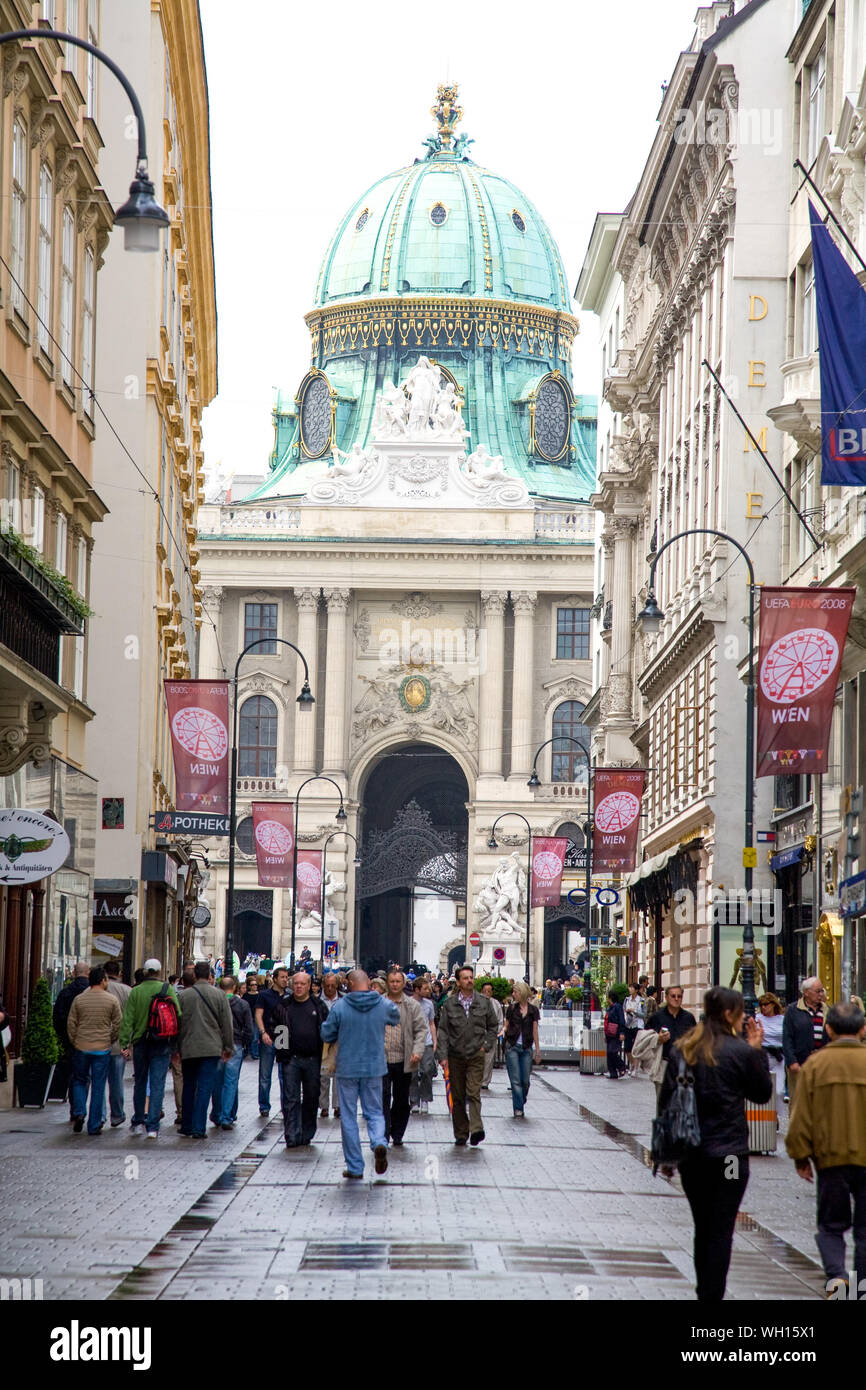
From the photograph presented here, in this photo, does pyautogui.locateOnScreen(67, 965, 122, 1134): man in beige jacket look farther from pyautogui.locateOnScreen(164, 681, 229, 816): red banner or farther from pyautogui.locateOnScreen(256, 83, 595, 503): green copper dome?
pyautogui.locateOnScreen(256, 83, 595, 503): green copper dome

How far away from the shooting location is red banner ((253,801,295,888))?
2004 inches

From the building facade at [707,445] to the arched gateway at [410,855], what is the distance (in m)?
26.6

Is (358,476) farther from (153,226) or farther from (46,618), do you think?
(153,226)

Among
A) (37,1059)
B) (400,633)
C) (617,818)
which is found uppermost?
(400,633)

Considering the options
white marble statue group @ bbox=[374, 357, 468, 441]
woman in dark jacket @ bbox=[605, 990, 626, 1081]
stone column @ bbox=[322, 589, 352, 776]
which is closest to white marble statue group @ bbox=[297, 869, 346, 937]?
stone column @ bbox=[322, 589, 352, 776]

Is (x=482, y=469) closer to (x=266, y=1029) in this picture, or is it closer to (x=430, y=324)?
(x=430, y=324)

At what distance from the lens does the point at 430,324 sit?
346 ft

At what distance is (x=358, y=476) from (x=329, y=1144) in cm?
7825

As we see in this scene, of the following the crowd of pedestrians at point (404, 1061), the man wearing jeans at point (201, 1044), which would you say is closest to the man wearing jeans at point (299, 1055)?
the crowd of pedestrians at point (404, 1061)

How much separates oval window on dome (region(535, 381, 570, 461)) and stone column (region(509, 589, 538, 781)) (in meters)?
11.2

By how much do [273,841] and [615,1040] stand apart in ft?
43.8

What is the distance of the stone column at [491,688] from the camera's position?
97.3m

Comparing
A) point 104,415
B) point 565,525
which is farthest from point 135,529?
point 565,525

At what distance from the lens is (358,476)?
98.4 meters
